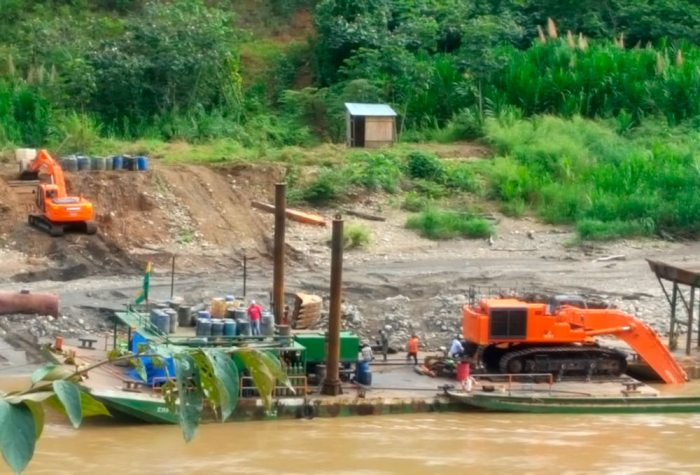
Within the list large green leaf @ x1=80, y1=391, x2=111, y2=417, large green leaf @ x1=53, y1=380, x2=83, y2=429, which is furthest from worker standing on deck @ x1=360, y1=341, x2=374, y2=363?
large green leaf @ x1=53, y1=380, x2=83, y2=429

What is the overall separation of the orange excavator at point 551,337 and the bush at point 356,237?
34.2 ft

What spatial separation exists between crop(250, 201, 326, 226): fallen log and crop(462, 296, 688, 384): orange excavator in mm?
11591

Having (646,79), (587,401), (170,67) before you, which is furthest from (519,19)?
(587,401)

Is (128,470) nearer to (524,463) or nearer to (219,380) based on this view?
(524,463)

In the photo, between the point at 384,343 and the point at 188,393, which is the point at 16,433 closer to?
the point at 188,393

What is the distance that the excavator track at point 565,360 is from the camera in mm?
22609

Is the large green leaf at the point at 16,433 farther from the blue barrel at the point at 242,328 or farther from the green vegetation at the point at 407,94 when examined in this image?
the green vegetation at the point at 407,94

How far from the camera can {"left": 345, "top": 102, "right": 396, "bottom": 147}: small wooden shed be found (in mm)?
39062

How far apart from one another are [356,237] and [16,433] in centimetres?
3071

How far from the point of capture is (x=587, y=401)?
71.5 ft

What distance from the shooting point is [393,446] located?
19672mm

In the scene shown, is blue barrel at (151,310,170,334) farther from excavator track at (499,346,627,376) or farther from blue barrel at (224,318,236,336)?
excavator track at (499,346,627,376)

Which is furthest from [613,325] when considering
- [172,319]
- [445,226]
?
[445,226]

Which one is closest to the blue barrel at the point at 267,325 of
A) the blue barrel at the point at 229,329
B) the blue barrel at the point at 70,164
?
the blue barrel at the point at 229,329
